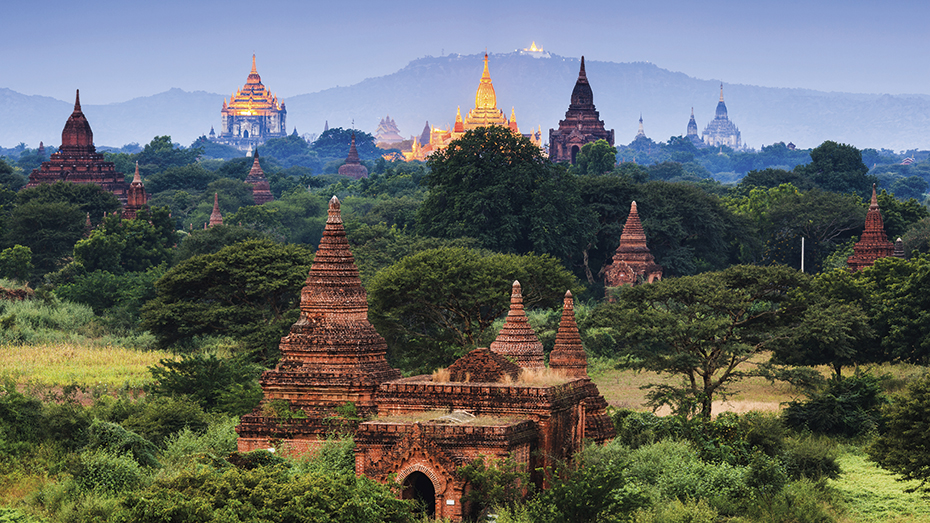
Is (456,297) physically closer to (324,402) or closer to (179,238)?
(324,402)

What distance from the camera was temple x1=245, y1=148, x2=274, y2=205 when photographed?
150 metres

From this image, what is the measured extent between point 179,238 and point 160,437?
7103 centimetres

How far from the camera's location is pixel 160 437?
4203 cm

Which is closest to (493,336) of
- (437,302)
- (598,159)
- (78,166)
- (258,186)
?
(437,302)

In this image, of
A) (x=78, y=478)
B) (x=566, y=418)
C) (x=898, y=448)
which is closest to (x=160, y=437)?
(x=78, y=478)

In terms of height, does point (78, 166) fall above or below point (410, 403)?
above

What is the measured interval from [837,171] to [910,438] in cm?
10840

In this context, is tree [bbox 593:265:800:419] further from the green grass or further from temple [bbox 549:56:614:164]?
temple [bbox 549:56:614:164]

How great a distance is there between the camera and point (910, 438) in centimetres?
3538

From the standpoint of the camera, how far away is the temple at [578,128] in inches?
6053

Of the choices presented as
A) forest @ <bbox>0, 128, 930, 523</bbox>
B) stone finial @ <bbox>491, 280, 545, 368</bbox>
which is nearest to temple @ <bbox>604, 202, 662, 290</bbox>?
forest @ <bbox>0, 128, 930, 523</bbox>

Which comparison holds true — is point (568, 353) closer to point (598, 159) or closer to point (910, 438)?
point (910, 438)

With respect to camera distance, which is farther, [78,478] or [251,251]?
[251,251]

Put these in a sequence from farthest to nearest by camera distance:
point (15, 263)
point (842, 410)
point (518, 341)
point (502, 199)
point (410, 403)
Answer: point (15, 263) < point (502, 199) < point (842, 410) < point (518, 341) < point (410, 403)
